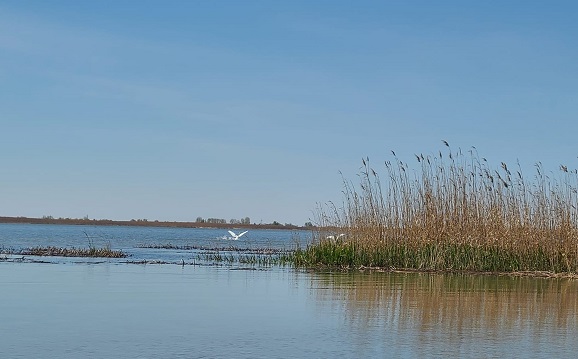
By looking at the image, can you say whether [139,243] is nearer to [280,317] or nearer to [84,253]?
[84,253]

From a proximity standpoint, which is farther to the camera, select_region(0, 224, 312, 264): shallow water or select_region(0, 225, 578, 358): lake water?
select_region(0, 224, 312, 264): shallow water

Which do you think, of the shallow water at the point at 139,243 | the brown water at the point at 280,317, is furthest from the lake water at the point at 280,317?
the shallow water at the point at 139,243

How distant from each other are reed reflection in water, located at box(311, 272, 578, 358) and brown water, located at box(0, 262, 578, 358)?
0.01 m

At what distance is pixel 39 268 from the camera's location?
52.9 ft

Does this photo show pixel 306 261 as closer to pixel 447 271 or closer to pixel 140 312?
pixel 447 271

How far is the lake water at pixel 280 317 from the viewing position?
6.60 m

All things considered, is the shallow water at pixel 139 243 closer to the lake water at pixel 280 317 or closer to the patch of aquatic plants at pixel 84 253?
the patch of aquatic plants at pixel 84 253

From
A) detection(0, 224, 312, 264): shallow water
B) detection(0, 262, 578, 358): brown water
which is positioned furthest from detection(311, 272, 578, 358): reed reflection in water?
detection(0, 224, 312, 264): shallow water

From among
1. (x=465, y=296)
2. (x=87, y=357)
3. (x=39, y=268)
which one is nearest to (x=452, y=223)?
(x=465, y=296)

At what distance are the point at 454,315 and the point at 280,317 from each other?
1898mm

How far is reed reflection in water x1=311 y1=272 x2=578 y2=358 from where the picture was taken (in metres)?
6.82

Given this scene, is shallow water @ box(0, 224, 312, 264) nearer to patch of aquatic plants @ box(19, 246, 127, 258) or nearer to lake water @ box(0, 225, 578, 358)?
patch of aquatic plants @ box(19, 246, 127, 258)

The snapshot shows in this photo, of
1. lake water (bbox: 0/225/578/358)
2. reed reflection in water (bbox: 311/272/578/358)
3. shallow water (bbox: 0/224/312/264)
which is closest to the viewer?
lake water (bbox: 0/225/578/358)

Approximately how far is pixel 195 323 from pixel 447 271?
393 inches
